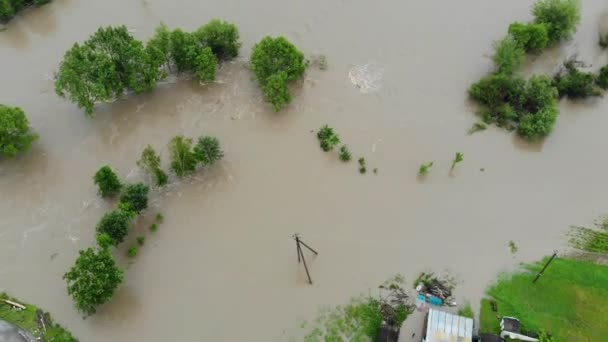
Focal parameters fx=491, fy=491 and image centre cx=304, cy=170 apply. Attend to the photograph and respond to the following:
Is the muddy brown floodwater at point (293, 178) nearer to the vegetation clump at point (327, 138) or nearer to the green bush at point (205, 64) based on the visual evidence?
the vegetation clump at point (327, 138)

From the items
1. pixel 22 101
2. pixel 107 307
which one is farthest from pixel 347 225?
pixel 22 101

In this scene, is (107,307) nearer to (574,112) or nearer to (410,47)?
(410,47)


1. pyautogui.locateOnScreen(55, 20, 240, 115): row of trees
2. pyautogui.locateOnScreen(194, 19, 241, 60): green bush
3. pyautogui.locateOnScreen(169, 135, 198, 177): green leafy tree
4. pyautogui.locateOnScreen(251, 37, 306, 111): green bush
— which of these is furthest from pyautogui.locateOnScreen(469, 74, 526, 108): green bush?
pyautogui.locateOnScreen(169, 135, 198, 177): green leafy tree

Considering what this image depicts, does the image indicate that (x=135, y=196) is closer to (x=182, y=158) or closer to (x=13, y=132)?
(x=182, y=158)

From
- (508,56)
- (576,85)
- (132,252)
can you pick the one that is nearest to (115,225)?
(132,252)

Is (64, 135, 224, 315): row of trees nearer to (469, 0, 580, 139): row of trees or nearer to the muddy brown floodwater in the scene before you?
the muddy brown floodwater
